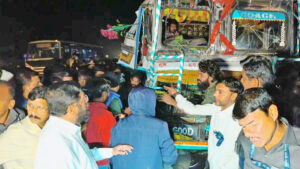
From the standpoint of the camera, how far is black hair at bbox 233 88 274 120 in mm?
→ 2078

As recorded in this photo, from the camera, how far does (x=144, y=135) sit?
3094 millimetres

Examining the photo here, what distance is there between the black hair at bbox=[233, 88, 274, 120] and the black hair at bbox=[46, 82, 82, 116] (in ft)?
4.34

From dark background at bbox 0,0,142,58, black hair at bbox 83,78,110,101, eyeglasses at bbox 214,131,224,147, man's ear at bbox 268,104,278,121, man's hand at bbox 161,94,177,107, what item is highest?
dark background at bbox 0,0,142,58

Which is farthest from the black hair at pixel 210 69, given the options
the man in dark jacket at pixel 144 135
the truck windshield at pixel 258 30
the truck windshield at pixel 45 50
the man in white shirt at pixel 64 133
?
the truck windshield at pixel 45 50

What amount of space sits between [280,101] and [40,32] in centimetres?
2846

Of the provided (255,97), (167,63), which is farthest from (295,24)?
(255,97)

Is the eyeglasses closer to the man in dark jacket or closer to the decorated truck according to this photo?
the man in dark jacket

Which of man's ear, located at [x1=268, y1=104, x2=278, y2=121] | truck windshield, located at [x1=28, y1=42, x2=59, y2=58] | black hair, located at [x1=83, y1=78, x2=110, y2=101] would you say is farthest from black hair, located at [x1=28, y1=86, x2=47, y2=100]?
truck windshield, located at [x1=28, y1=42, x2=59, y2=58]

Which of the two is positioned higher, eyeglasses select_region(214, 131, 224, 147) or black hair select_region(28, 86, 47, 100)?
black hair select_region(28, 86, 47, 100)

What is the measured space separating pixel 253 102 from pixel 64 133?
144 centimetres

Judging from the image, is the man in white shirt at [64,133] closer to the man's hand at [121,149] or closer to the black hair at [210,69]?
the man's hand at [121,149]

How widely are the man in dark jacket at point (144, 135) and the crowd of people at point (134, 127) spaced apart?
0.01 meters

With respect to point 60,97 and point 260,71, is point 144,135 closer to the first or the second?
point 60,97

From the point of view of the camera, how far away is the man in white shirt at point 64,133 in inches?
86.7
